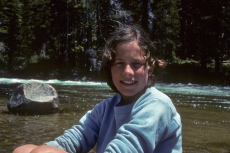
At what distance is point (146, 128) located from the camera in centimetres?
157

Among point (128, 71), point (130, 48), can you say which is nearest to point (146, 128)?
point (128, 71)

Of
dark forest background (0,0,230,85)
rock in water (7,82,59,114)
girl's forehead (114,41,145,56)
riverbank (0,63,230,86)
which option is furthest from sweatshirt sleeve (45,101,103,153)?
riverbank (0,63,230,86)

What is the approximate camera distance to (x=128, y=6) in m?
33.7

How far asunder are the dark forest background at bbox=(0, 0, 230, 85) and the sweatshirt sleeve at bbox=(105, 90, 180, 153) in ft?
71.4

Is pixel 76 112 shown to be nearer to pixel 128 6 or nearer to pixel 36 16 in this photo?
pixel 128 6

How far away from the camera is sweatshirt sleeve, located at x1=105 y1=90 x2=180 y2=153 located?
1542 millimetres

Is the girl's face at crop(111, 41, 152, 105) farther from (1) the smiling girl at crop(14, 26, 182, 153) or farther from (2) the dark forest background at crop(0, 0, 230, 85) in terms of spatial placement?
(2) the dark forest background at crop(0, 0, 230, 85)

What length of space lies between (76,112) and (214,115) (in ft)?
10.9

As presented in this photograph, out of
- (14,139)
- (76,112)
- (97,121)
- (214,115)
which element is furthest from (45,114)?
(97,121)

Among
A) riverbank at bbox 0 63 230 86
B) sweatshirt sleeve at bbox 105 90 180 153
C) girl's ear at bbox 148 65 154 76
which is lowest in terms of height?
riverbank at bbox 0 63 230 86

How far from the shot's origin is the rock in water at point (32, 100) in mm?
6496

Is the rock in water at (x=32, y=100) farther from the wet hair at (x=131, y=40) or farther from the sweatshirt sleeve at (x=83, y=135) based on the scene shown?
the wet hair at (x=131, y=40)

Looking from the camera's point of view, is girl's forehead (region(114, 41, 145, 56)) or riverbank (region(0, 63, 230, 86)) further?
riverbank (region(0, 63, 230, 86))

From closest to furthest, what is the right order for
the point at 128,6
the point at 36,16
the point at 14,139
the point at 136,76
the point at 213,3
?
1. the point at 136,76
2. the point at 14,139
3. the point at 213,3
4. the point at 128,6
5. the point at 36,16
